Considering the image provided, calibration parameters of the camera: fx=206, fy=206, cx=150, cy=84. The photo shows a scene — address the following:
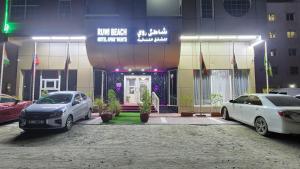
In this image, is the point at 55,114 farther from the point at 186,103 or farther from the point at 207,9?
the point at 207,9

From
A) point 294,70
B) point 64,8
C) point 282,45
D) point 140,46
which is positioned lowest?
point 140,46

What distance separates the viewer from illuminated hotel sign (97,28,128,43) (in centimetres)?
1453

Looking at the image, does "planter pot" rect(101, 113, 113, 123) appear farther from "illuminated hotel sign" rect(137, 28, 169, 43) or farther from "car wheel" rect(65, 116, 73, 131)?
"illuminated hotel sign" rect(137, 28, 169, 43)

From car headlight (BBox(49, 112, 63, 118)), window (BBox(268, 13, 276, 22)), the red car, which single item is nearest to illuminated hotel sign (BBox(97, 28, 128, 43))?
the red car

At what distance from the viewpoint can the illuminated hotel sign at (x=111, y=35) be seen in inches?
572

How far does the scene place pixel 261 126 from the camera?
836 cm

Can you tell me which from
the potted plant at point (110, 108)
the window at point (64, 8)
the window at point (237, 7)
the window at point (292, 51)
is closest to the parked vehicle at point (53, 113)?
the potted plant at point (110, 108)

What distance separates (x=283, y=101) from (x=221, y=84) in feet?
27.2

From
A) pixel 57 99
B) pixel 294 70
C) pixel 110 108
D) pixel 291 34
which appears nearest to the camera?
pixel 57 99

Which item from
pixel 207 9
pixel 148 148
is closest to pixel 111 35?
pixel 207 9

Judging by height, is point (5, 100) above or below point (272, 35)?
below

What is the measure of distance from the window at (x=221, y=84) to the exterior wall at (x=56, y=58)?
855cm

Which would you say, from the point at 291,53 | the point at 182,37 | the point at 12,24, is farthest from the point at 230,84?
the point at 291,53

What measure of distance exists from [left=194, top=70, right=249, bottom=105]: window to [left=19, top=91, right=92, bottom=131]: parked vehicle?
946 cm
